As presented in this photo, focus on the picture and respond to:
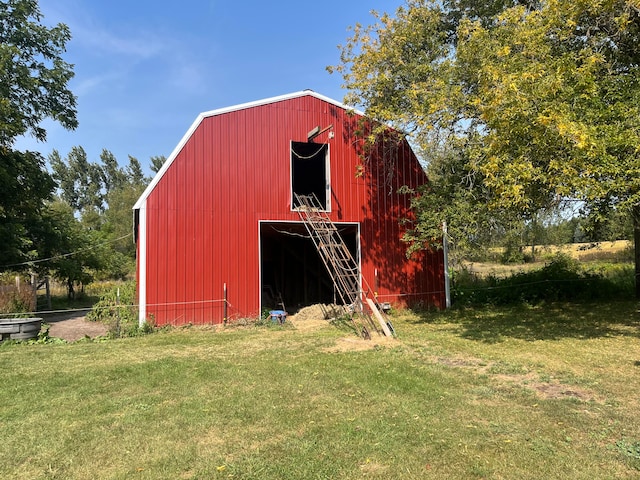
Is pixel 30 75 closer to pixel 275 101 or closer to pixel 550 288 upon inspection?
pixel 275 101

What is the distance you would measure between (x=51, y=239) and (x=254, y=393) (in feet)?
52.4

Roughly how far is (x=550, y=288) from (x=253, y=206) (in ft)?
36.5

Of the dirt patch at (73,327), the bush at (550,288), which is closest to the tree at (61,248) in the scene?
the dirt patch at (73,327)

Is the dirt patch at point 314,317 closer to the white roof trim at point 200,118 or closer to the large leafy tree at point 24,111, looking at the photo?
the white roof trim at point 200,118

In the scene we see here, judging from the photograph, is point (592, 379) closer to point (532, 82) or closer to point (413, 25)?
point (532, 82)

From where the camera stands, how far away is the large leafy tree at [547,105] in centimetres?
695

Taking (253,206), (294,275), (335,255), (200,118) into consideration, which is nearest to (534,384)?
(335,255)

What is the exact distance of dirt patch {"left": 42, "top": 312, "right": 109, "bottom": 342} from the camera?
11.3 metres

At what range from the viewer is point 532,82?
7.57 m

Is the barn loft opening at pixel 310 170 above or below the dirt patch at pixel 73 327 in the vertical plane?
above

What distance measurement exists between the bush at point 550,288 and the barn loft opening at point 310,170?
20.3ft

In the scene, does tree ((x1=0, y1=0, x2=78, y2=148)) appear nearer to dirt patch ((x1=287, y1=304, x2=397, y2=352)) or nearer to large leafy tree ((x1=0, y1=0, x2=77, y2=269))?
large leafy tree ((x1=0, y1=0, x2=77, y2=269))

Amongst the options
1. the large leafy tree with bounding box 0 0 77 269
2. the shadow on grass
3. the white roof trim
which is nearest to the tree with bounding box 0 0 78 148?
the large leafy tree with bounding box 0 0 77 269

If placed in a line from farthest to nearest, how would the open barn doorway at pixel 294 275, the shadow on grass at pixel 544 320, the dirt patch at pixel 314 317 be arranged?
the open barn doorway at pixel 294 275 → the dirt patch at pixel 314 317 → the shadow on grass at pixel 544 320
